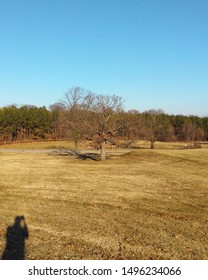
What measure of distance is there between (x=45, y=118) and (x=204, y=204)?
87.5 m

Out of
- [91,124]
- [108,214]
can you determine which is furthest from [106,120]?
[108,214]

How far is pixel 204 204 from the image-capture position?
15852 millimetres

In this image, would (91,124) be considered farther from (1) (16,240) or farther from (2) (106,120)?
(1) (16,240)

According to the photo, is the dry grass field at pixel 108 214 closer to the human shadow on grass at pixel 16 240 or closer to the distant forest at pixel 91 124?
the human shadow on grass at pixel 16 240

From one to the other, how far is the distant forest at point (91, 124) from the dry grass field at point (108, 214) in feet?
45.0

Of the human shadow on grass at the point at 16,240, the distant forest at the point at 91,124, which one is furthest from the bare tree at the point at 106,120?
the human shadow on grass at the point at 16,240

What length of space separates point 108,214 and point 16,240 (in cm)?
458

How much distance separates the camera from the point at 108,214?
13484 millimetres

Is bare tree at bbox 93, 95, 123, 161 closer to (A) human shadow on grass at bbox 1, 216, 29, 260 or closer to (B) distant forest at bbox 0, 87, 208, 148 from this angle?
(B) distant forest at bbox 0, 87, 208, 148

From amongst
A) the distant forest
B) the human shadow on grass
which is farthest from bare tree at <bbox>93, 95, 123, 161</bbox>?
the human shadow on grass

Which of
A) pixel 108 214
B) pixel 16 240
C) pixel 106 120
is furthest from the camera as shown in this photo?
pixel 106 120

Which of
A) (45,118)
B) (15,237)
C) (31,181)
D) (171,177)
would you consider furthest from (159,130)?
(15,237)

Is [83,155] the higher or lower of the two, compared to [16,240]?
higher
